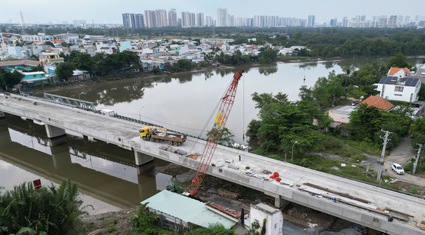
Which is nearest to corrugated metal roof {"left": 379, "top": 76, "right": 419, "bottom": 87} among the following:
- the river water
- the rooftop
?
the rooftop

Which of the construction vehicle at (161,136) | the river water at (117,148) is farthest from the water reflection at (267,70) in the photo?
the construction vehicle at (161,136)

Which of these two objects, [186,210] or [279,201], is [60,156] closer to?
[186,210]

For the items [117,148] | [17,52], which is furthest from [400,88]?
[17,52]

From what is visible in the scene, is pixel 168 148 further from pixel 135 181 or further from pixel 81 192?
pixel 81 192

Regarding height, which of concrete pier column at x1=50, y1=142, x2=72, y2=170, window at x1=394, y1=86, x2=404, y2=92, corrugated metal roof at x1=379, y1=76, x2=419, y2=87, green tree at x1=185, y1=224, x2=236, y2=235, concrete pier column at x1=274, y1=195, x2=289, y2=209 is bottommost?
concrete pier column at x1=50, y1=142, x2=72, y2=170

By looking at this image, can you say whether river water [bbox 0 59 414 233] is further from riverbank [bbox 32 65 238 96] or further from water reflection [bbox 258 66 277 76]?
water reflection [bbox 258 66 277 76]

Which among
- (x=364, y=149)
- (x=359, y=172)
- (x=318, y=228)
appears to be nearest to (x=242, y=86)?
(x=364, y=149)
